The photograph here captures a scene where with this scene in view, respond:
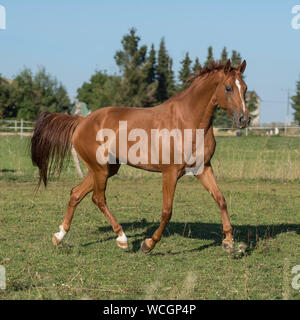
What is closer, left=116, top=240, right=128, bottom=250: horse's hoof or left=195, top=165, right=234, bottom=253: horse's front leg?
left=195, top=165, right=234, bottom=253: horse's front leg

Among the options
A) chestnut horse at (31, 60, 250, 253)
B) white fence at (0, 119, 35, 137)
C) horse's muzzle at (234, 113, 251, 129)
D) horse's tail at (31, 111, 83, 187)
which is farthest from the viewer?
white fence at (0, 119, 35, 137)

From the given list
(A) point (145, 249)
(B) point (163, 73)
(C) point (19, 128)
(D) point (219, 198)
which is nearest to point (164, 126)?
(D) point (219, 198)

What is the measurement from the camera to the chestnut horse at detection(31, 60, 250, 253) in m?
5.44

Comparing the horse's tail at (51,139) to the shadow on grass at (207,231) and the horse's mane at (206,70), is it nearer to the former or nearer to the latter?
the shadow on grass at (207,231)

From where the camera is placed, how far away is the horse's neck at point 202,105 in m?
5.60

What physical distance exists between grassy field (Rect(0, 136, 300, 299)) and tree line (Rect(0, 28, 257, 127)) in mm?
36405

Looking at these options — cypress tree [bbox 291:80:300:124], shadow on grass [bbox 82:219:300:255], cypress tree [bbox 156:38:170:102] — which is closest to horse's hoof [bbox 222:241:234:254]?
shadow on grass [bbox 82:219:300:255]

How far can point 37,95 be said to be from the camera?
58438mm

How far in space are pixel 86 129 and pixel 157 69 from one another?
2028 inches

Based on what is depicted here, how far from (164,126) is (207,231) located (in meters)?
2.12

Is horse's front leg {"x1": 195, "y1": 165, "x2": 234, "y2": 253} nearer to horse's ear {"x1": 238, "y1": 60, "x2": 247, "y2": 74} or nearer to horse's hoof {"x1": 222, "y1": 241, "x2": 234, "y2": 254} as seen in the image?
horse's hoof {"x1": 222, "y1": 241, "x2": 234, "y2": 254}

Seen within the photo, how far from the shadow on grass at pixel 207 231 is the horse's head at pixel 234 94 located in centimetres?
174

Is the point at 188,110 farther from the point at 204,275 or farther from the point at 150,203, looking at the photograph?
the point at 150,203
